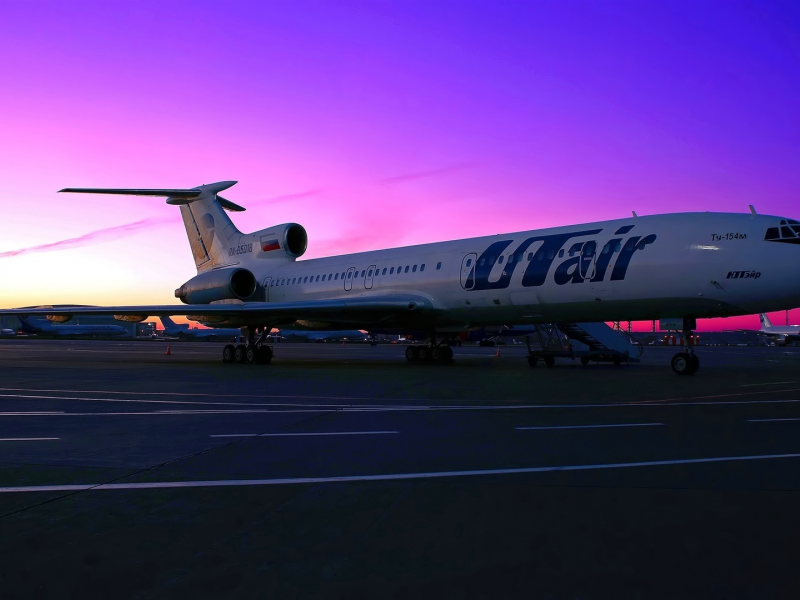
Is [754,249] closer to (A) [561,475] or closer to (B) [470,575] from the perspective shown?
(A) [561,475]

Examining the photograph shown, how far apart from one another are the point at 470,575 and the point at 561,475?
80.2 inches

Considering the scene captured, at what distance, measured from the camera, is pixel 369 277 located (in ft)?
72.3

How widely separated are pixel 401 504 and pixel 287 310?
54.9ft

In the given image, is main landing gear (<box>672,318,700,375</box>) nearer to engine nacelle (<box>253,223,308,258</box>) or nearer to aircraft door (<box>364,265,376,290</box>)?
aircraft door (<box>364,265,376,290</box>)

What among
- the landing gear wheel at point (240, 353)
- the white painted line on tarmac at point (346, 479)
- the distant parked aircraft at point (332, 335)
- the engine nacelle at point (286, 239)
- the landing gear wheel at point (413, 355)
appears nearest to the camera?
the white painted line on tarmac at point (346, 479)

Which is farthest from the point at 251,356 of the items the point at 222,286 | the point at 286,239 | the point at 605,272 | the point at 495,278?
the point at 605,272

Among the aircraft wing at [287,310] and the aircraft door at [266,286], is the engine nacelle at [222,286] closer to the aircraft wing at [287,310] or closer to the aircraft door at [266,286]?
the aircraft door at [266,286]

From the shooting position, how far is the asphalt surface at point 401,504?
9.22 feet

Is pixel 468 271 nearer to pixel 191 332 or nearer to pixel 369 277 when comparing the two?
pixel 369 277

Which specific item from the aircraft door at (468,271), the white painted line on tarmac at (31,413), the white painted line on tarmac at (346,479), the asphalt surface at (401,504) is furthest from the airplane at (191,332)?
the white painted line on tarmac at (346,479)

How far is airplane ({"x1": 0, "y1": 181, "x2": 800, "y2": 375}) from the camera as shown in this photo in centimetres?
1429

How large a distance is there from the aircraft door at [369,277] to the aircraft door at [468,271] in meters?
3.97

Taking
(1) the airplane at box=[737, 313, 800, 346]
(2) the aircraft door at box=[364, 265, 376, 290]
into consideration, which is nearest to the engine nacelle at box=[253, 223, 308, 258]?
(2) the aircraft door at box=[364, 265, 376, 290]

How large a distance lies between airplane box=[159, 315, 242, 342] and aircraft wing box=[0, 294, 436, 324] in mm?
61607
